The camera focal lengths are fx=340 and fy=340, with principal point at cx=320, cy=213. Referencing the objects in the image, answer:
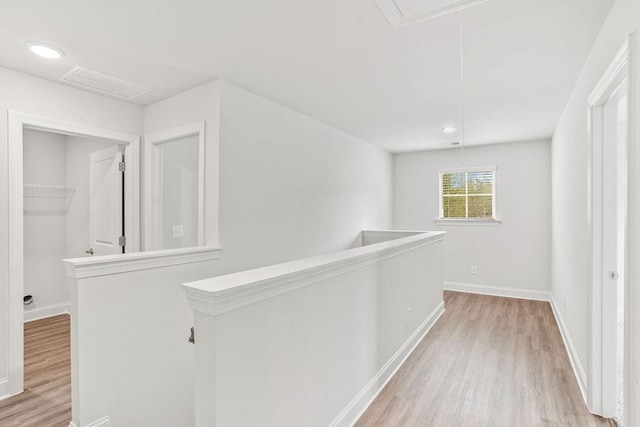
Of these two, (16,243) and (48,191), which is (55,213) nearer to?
(48,191)

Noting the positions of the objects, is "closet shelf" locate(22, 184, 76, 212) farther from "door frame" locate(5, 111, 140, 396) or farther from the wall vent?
the wall vent

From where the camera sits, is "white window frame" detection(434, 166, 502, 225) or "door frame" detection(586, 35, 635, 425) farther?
"white window frame" detection(434, 166, 502, 225)

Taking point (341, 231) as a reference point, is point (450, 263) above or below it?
below

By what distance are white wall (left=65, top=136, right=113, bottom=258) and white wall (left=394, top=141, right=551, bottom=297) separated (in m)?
5.04

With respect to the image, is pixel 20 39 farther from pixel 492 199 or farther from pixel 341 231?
pixel 492 199

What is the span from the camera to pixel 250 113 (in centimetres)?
314

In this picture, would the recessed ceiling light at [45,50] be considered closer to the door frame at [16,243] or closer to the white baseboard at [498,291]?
the door frame at [16,243]

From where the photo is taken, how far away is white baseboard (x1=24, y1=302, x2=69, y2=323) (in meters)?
4.15

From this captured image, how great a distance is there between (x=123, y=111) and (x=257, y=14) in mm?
2135

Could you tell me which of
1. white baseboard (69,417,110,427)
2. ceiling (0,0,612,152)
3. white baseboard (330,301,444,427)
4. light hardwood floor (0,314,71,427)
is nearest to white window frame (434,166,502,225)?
ceiling (0,0,612,152)

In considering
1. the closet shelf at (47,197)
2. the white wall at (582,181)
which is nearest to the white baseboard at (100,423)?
the white wall at (582,181)

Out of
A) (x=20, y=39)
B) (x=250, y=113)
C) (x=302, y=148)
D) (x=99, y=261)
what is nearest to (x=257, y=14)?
(x=250, y=113)

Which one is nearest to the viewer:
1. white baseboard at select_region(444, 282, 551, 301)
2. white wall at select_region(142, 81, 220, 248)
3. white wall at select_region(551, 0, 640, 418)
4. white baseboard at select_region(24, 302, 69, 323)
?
white wall at select_region(551, 0, 640, 418)

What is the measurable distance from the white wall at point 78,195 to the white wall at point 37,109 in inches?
53.9
